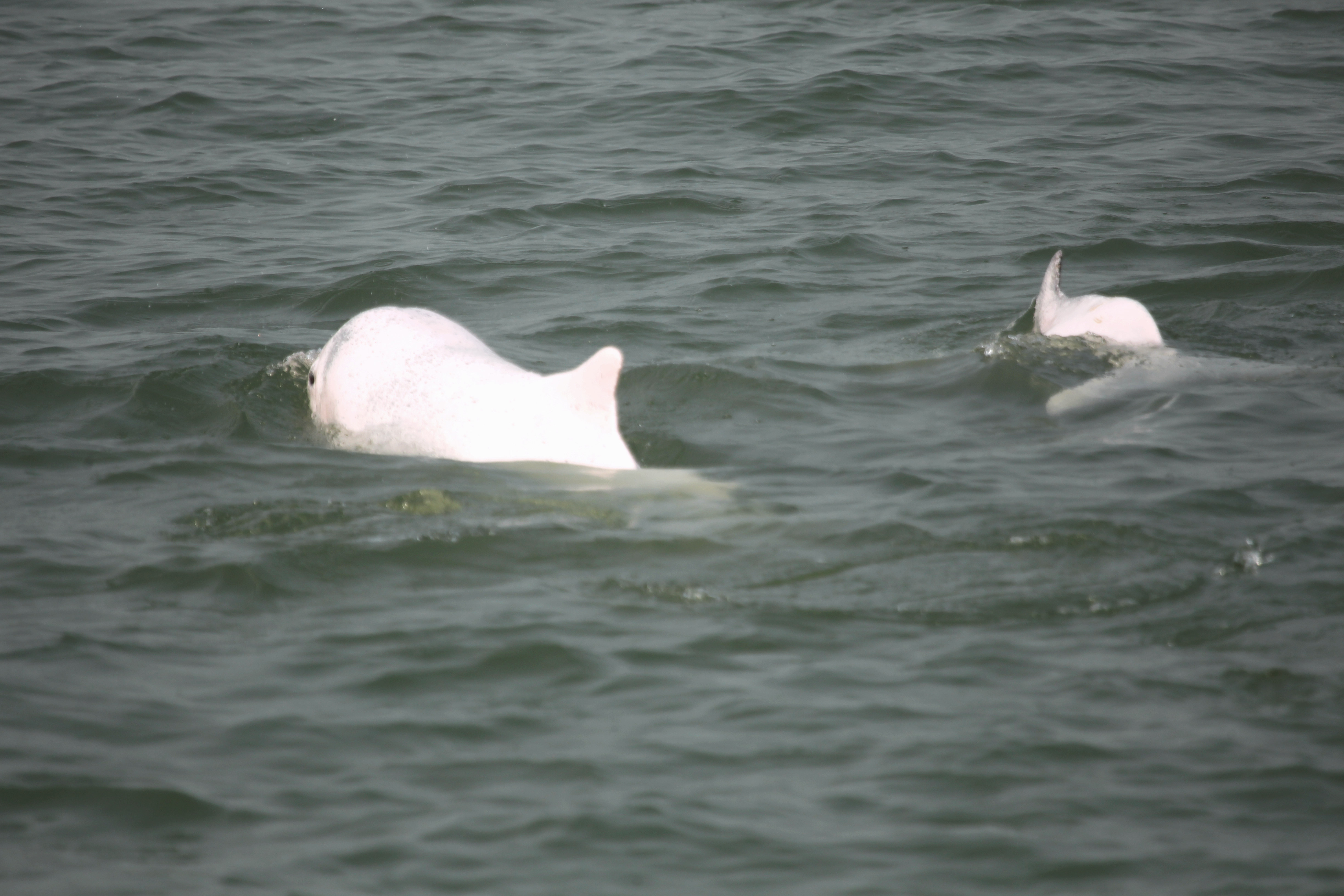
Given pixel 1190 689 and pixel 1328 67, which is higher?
pixel 1328 67

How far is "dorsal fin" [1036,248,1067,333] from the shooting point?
32.4 feet

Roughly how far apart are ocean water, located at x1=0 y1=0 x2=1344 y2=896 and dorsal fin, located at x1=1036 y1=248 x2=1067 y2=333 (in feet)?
1.18

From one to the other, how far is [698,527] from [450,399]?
6.03 feet

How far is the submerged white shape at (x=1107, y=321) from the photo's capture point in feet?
30.9

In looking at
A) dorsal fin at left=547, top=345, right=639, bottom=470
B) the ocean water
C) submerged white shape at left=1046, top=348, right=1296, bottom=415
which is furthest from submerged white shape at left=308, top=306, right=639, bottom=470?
submerged white shape at left=1046, top=348, right=1296, bottom=415

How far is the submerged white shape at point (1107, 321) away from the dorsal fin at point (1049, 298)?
0.02 metres

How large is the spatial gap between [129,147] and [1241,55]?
15946mm

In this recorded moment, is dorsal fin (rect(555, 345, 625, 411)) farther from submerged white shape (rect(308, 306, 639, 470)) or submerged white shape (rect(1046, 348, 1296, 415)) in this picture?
submerged white shape (rect(1046, 348, 1296, 415))

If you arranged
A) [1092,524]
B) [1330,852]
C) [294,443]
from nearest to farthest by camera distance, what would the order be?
[1330,852], [1092,524], [294,443]

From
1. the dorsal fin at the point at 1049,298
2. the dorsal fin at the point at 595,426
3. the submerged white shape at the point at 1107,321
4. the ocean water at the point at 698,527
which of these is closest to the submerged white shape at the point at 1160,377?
the ocean water at the point at 698,527

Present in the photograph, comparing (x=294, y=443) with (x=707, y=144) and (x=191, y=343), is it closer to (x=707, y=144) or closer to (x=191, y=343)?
(x=191, y=343)

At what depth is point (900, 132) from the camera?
53.5 feet

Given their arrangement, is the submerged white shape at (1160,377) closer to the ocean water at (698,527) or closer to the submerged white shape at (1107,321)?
the ocean water at (698,527)

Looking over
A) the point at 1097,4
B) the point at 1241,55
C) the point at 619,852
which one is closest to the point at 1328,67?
the point at 1241,55
